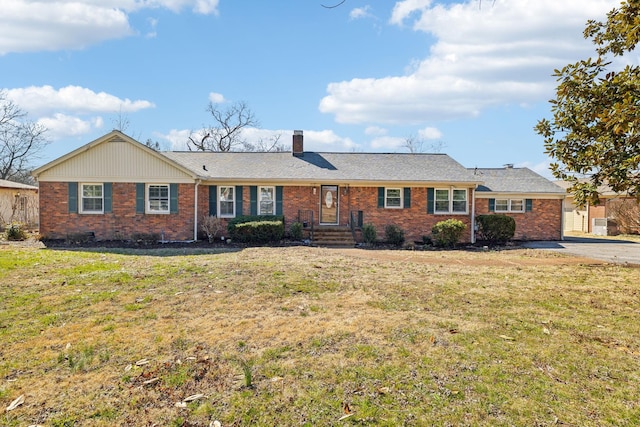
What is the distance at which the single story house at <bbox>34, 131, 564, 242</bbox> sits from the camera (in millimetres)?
16766

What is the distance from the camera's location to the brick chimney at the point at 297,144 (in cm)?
2136

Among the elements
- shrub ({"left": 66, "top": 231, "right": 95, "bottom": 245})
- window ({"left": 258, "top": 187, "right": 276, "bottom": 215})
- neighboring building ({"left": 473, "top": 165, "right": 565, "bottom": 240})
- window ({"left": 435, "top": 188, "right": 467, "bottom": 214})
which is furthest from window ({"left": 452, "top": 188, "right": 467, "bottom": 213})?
shrub ({"left": 66, "top": 231, "right": 95, "bottom": 245})

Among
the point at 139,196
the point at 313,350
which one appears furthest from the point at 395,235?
the point at 313,350

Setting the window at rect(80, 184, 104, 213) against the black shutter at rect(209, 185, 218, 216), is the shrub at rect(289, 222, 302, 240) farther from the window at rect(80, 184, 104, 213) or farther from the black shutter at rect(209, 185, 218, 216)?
the window at rect(80, 184, 104, 213)

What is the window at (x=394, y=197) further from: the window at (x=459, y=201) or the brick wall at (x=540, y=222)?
the brick wall at (x=540, y=222)

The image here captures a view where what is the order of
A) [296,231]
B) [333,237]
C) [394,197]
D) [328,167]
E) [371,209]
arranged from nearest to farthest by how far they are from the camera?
1. [296,231]
2. [333,237]
3. [371,209]
4. [394,197]
5. [328,167]

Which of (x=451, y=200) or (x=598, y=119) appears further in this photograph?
(x=451, y=200)

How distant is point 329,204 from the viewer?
19.0m

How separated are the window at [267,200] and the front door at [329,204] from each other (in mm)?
2128

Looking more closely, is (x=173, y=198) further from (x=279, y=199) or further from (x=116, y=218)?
(x=279, y=199)

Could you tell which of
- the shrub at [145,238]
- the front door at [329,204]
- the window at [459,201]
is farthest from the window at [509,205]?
the shrub at [145,238]

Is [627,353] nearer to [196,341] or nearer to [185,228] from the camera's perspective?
[196,341]

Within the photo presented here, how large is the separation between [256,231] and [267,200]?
2378 mm

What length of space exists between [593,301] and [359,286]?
12.9 ft
